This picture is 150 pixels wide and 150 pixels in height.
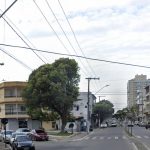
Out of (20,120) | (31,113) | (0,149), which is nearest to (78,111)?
(20,120)

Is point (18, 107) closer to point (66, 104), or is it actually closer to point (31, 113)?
point (31, 113)

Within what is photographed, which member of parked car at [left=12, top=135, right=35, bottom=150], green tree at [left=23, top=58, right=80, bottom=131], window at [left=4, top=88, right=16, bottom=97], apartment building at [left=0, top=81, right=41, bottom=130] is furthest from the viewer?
window at [left=4, top=88, right=16, bottom=97]

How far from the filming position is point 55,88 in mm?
78188

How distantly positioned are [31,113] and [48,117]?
10.6 feet

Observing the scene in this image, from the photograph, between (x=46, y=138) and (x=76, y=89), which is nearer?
(x=46, y=138)

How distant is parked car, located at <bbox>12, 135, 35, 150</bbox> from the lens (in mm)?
42906

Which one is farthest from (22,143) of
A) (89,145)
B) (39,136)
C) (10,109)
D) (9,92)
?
(9,92)

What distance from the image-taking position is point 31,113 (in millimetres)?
85250

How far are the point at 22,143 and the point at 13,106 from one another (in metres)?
58.4

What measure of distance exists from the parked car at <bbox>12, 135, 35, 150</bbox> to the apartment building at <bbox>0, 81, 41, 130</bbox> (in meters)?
55.8

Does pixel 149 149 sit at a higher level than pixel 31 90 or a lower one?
lower

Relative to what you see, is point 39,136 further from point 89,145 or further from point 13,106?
point 13,106

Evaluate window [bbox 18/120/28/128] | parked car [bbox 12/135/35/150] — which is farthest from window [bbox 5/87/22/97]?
parked car [bbox 12/135/35/150]

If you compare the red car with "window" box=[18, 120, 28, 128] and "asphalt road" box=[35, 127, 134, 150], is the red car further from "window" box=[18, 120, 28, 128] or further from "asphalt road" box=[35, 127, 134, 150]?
"window" box=[18, 120, 28, 128]
